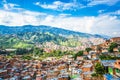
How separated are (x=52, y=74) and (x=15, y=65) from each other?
23468 millimetres

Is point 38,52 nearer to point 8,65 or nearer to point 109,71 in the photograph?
point 8,65

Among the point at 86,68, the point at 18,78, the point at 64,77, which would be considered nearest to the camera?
the point at 64,77

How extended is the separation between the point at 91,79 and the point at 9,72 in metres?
26.6

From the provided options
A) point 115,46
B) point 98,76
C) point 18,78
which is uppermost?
point 115,46

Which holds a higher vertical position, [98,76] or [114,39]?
[114,39]

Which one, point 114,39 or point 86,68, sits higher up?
point 114,39

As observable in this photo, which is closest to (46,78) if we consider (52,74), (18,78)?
(52,74)

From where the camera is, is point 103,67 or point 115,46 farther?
point 115,46

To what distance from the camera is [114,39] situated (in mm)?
67000

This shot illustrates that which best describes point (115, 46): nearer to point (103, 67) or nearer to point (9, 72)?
point (103, 67)

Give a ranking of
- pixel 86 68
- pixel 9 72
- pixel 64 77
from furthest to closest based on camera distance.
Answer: pixel 9 72 → pixel 86 68 → pixel 64 77

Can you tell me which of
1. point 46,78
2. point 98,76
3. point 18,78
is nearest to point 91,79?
point 98,76

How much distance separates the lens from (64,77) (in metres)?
35.4

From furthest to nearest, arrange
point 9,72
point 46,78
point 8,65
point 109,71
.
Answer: point 8,65 < point 9,72 < point 46,78 < point 109,71
